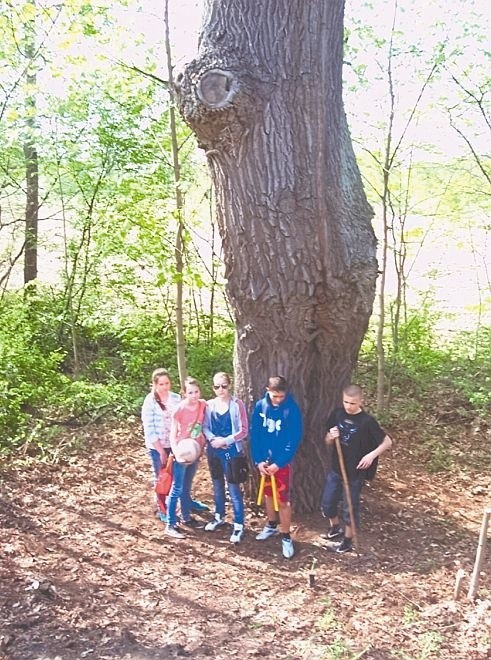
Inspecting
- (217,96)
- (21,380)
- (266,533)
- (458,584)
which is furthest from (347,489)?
(21,380)

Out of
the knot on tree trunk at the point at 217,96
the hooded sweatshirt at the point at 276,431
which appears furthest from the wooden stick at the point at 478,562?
the knot on tree trunk at the point at 217,96

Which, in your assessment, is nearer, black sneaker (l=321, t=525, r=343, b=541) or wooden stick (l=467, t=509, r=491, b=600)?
wooden stick (l=467, t=509, r=491, b=600)

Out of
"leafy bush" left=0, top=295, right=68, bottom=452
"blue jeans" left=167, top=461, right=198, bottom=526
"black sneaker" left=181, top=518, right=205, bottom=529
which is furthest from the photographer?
"leafy bush" left=0, top=295, right=68, bottom=452

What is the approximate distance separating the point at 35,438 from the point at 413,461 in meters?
4.35

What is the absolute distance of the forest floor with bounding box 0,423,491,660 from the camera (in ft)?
12.5

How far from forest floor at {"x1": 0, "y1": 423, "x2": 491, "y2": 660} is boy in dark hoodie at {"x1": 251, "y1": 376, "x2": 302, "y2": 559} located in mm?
356

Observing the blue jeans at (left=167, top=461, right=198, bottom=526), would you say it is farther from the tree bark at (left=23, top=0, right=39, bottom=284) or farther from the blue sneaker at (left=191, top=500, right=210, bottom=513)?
the tree bark at (left=23, top=0, right=39, bottom=284)

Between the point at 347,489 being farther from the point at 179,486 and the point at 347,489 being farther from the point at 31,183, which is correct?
the point at 31,183

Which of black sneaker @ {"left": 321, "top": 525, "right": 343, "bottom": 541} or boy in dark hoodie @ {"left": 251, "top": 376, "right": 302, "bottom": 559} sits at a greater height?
boy in dark hoodie @ {"left": 251, "top": 376, "right": 302, "bottom": 559}

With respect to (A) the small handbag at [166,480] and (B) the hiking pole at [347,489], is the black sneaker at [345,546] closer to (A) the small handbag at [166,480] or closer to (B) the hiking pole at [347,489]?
(B) the hiking pole at [347,489]

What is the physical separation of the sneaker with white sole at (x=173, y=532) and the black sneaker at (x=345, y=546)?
4.36ft

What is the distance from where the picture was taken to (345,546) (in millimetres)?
5367

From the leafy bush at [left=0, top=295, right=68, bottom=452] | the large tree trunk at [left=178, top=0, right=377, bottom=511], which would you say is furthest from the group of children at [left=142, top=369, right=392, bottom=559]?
the leafy bush at [left=0, top=295, right=68, bottom=452]

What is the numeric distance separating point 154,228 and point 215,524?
3459 millimetres
